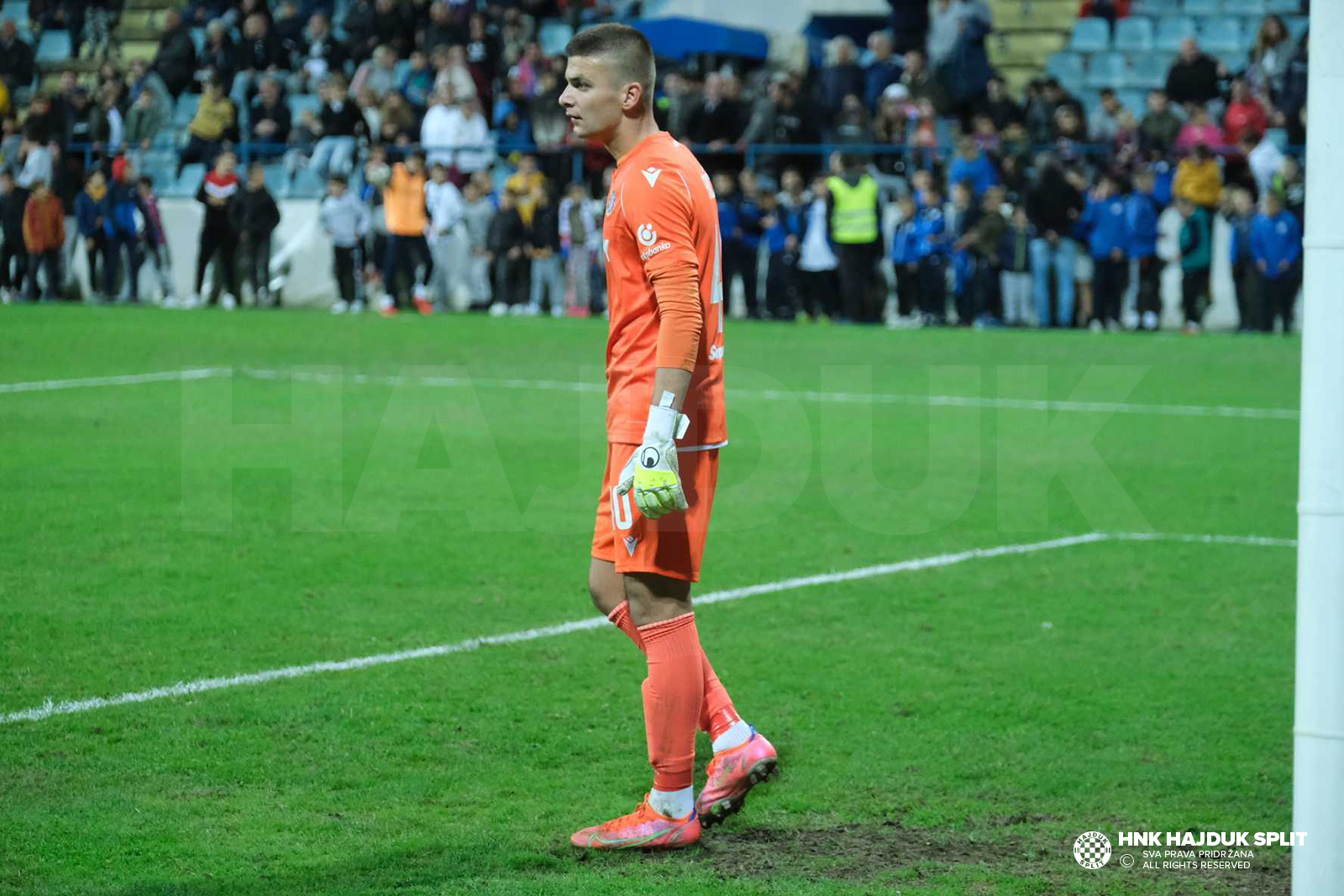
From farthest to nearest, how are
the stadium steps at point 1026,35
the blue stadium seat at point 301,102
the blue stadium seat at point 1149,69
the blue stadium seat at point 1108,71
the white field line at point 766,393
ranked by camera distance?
the blue stadium seat at point 301,102 < the stadium steps at point 1026,35 < the blue stadium seat at point 1108,71 < the blue stadium seat at point 1149,69 < the white field line at point 766,393

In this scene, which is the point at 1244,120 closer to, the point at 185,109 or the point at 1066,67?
the point at 1066,67

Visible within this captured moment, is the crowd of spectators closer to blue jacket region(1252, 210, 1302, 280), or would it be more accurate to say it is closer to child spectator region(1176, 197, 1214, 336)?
child spectator region(1176, 197, 1214, 336)

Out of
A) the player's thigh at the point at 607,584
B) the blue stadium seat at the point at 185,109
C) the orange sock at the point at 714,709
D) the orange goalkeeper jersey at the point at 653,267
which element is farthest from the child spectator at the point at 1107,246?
the player's thigh at the point at 607,584

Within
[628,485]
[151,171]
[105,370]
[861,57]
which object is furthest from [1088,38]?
[628,485]

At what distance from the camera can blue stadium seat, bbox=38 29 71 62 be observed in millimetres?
34344

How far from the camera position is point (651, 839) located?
4.75m

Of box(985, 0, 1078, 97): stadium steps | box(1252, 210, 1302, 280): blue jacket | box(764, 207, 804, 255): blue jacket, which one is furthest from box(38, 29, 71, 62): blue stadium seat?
box(1252, 210, 1302, 280): blue jacket

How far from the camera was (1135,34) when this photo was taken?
92.2 feet

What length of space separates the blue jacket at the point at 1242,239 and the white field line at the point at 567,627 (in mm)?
13308

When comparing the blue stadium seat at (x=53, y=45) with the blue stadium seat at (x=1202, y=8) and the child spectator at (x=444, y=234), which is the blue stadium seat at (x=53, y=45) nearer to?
the child spectator at (x=444, y=234)

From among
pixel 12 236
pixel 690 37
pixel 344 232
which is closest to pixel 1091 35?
pixel 690 37

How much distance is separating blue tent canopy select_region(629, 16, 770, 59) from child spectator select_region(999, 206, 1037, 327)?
27.0ft

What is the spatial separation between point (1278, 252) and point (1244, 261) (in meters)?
0.62

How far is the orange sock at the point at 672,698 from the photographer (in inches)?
189
